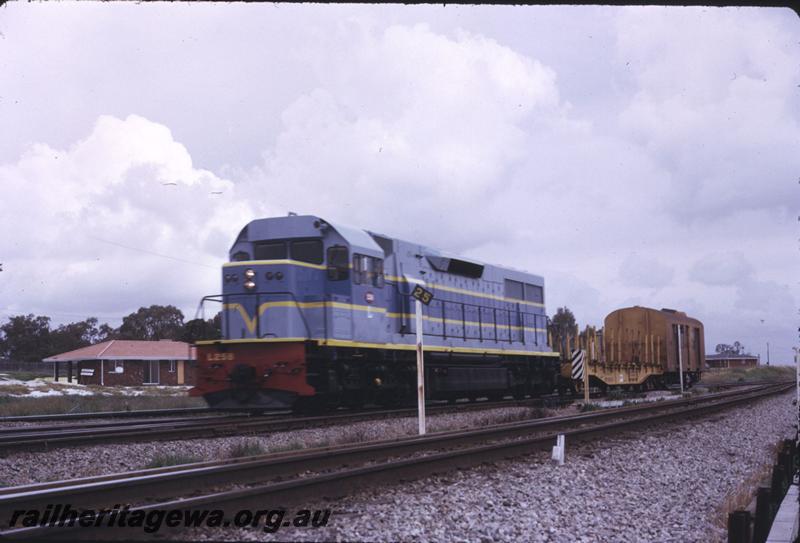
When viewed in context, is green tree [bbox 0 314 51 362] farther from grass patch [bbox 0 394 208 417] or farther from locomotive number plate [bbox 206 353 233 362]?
locomotive number plate [bbox 206 353 233 362]

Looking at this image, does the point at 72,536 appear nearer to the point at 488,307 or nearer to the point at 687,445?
the point at 687,445

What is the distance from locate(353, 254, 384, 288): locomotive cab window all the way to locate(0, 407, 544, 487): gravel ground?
3152mm

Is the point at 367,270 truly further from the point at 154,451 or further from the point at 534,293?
the point at 534,293

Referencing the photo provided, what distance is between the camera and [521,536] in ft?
18.1

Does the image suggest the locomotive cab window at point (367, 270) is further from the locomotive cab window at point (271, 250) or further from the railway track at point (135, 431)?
the railway track at point (135, 431)

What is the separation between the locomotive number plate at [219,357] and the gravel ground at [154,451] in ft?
7.96

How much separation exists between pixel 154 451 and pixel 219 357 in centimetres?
426

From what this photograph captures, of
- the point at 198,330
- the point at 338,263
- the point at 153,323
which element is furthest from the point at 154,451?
the point at 153,323

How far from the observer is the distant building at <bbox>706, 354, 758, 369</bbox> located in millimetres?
104812

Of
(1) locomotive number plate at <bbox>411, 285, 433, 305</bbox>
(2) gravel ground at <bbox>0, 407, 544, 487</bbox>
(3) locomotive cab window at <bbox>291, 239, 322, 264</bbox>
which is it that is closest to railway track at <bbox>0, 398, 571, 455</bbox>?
(2) gravel ground at <bbox>0, 407, 544, 487</bbox>

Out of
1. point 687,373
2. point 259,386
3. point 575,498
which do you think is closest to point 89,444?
point 259,386

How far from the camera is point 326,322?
47.9 ft

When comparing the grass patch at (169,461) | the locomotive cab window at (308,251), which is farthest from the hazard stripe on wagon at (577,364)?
the grass patch at (169,461)

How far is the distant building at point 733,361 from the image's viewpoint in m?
105
